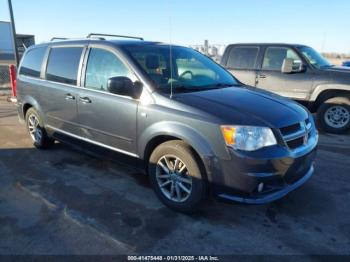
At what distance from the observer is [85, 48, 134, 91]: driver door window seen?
12.4ft

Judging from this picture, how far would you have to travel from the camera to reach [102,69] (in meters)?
4.01

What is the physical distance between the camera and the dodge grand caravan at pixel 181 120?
2.93 meters

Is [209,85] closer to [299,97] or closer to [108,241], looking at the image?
[108,241]

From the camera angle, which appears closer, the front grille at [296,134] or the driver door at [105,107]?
the front grille at [296,134]

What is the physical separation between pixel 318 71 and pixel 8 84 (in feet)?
43.9

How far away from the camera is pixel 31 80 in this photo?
17.7 ft

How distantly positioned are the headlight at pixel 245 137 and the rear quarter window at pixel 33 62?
12.3 ft

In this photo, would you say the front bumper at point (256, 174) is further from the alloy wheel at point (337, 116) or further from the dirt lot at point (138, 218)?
the alloy wheel at point (337, 116)

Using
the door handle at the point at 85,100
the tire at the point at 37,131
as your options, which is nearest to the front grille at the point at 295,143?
the door handle at the point at 85,100

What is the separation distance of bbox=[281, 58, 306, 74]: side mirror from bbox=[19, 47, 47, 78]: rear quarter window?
475 centimetres

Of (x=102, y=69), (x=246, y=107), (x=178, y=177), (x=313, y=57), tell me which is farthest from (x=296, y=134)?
(x=313, y=57)

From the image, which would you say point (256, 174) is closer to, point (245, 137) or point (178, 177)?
point (245, 137)

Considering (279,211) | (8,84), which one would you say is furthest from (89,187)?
(8,84)

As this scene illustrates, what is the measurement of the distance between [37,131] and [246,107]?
396 cm
